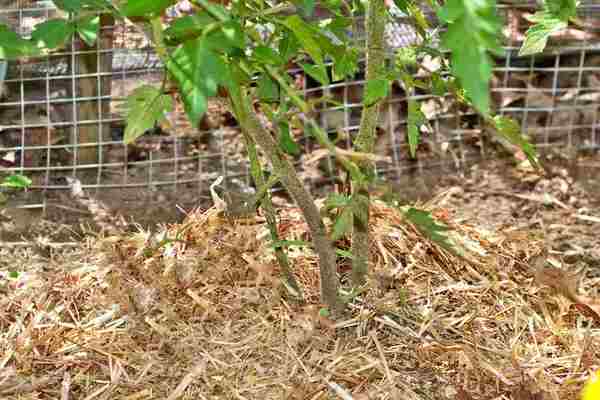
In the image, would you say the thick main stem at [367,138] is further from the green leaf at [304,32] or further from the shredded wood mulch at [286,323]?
the green leaf at [304,32]

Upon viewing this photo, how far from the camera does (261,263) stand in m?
1.69

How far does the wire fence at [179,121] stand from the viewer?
2342mm

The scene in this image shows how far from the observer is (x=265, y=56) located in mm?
1103

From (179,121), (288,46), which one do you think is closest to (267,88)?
(288,46)

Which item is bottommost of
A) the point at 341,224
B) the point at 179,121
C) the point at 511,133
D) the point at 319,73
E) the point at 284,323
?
the point at 284,323

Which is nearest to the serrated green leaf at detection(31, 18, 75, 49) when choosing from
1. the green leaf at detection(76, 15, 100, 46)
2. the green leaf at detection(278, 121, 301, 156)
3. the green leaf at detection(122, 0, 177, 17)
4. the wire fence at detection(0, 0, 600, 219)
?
the green leaf at detection(76, 15, 100, 46)

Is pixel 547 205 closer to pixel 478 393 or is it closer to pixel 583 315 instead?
pixel 583 315

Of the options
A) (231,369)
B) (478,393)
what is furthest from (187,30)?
(478,393)

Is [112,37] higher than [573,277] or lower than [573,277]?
higher

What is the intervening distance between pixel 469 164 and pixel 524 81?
40cm

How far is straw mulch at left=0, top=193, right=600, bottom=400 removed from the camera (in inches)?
58.0

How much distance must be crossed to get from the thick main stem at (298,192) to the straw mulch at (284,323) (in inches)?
2.2

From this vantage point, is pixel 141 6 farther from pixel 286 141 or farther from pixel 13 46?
pixel 286 141

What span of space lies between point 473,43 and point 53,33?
53 centimetres
